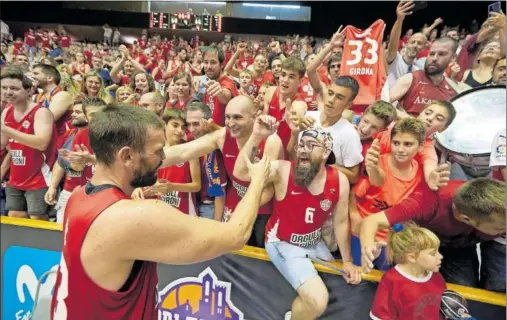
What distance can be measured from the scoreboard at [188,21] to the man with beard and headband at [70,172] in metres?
1.00

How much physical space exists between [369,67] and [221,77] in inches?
45.9

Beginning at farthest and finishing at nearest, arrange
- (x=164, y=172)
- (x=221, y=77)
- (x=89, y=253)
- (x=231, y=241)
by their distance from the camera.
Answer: (x=221, y=77)
(x=164, y=172)
(x=231, y=241)
(x=89, y=253)

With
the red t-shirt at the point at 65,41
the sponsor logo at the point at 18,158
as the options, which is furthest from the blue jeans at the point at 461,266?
the red t-shirt at the point at 65,41

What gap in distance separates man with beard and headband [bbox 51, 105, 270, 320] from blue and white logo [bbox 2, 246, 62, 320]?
1.50m

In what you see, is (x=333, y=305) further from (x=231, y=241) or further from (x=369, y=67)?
(x=369, y=67)

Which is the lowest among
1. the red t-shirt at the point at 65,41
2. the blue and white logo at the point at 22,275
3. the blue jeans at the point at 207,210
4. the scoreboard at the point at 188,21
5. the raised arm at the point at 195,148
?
the blue and white logo at the point at 22,275

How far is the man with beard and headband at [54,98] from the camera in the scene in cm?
321

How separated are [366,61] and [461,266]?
137 centimetres

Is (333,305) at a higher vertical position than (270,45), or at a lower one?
lower

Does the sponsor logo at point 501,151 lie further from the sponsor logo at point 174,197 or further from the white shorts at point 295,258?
the sponsor logo at point 174,197

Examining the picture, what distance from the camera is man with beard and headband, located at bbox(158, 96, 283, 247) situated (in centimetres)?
233

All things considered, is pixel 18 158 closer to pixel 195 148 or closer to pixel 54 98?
pixel 54 98

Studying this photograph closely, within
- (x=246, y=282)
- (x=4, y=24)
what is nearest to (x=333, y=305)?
(x=246, y=282)

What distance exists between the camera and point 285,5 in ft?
13.6
